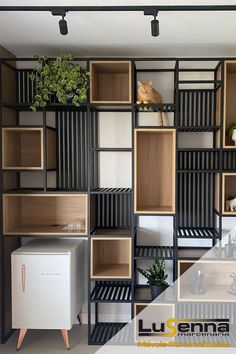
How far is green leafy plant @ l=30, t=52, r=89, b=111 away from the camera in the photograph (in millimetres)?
2592

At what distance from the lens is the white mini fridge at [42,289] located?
2.63 metres

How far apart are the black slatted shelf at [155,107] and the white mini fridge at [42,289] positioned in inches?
50.6

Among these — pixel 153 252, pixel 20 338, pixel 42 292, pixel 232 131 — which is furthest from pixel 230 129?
pixel 20 338

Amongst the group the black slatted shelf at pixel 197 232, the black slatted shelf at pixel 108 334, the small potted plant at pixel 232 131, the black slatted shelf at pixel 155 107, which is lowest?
the black slatted shelf at pixel 108 334

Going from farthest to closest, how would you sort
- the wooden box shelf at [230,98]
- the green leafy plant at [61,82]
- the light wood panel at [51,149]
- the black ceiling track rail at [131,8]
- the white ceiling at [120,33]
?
the wooden box shelf at [230,98], the light wood panel at [51,149], the green leafy plant at [61,82], the white ceiling at [120,33], the black ceiling track rail at [131,8]

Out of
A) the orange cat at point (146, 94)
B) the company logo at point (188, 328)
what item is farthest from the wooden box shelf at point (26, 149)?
the company logo at point (188, 328)

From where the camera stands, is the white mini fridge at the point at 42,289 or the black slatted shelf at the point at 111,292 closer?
the white mini fridge at the point at 42,289

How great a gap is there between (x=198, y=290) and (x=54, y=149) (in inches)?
66.5

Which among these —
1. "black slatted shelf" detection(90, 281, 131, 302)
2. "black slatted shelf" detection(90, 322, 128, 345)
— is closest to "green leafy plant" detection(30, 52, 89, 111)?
"black slatted shelf" detection(90, 281, 131, 302)

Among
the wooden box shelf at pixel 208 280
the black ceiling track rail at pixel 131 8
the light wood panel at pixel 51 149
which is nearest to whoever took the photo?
the black ceiling track rail at pixel 131 8

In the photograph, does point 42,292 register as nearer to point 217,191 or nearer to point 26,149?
point 26,149

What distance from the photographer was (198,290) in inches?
108

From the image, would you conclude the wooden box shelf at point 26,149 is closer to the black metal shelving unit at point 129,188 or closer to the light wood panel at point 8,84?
the black metal shelving unit at point 129,188

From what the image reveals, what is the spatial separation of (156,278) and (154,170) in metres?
0.92
